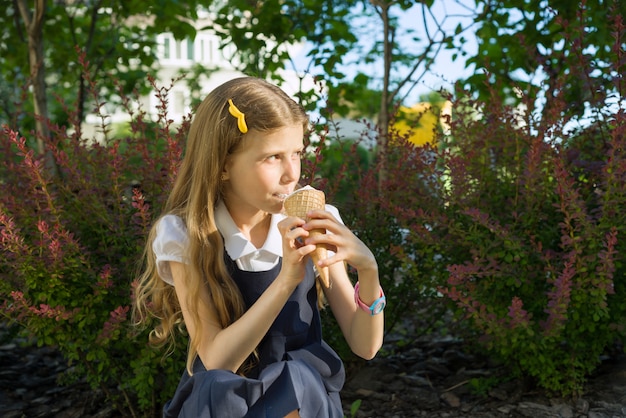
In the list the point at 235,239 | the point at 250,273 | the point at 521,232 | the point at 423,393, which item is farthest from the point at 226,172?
the point at 423,393

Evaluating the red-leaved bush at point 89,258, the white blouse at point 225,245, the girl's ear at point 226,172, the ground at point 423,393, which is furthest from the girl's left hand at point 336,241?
the ground at point 423,393

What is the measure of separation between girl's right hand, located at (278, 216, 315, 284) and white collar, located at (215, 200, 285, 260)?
0.28m

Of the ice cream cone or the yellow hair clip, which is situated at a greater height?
the yellow hair clip

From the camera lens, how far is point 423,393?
3.37 metres

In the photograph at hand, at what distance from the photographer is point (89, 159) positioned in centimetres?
314

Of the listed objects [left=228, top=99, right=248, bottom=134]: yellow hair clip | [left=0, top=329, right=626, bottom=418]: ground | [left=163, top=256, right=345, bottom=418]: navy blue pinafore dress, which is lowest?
[left=0, top=329, right=626, bottom=418]: ground

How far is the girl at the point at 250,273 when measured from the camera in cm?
196

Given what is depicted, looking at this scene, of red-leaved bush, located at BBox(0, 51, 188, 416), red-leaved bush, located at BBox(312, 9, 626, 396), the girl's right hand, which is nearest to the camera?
the girl's right hand

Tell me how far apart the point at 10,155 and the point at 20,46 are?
2.86 metres

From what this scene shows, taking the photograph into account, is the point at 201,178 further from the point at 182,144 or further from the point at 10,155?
the point at 10,155

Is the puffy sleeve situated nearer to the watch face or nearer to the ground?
the watch face

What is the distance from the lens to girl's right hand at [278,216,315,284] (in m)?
1.81

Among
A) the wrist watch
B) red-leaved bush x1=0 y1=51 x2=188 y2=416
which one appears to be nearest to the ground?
red-leaved bush x1=0 y1=51 x2=188 y2=416

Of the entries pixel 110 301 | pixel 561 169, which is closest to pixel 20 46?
pixel 110 301
